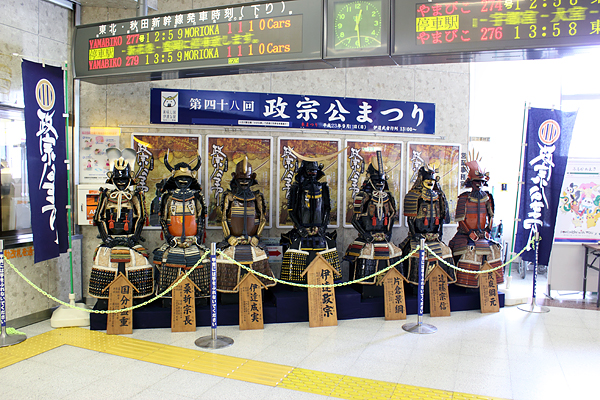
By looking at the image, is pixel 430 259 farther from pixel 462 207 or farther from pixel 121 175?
pixel 121 175

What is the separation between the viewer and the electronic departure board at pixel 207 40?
3.86 m

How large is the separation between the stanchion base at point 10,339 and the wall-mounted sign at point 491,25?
14.8 ft

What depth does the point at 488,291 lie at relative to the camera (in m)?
5.39

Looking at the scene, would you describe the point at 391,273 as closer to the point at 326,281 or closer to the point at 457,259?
the point at 326,281

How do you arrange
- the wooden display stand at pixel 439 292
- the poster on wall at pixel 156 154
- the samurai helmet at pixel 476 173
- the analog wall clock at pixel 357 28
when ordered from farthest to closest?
the poster on wall at pixel 156 154 → the samurai helmet at pixel 476 173 → the wooden display stand at pixel 439 292 → the analog wall clock at pixel 357 28

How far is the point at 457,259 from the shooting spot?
568 centimetres

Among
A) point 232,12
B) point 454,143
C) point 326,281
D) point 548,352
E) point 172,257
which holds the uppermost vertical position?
point 232,12

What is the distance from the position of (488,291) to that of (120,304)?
4316mm

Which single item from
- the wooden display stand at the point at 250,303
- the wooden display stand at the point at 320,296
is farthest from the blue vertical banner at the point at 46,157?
the wooden display stand at the point at 320,296

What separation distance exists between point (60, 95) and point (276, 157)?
2.69 m

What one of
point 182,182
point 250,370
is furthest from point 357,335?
point 182,182

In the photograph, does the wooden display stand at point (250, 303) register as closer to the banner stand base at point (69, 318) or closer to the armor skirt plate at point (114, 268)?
the armor skirt plate at point (114, 268)

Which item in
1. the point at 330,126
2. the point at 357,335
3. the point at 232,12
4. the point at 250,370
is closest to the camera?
the point at 250,370

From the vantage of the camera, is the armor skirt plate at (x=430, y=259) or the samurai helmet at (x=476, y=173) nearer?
the armor skirt plate at (x=430, y=259)
